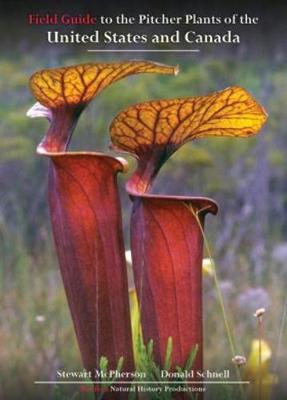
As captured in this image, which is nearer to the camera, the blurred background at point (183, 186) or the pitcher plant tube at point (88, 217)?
the pitcher plant tube at point (88, 217)

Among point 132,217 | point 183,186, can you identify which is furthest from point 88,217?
point 183,186

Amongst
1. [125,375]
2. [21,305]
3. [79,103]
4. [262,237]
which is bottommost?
[125,375]

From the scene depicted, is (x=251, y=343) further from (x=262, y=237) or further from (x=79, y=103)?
(x=79, y=103)

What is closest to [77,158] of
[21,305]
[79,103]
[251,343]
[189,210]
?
[79,103]

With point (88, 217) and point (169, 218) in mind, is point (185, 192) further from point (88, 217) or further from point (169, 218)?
point (88, 217)

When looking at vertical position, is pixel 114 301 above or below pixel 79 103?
below

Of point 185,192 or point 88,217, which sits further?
point 185,192
